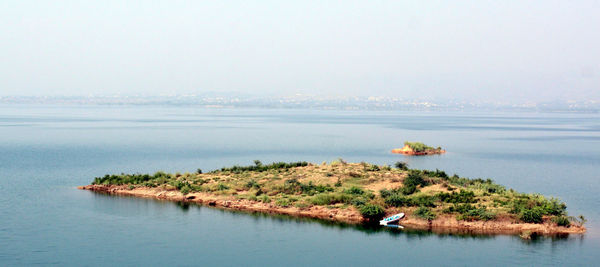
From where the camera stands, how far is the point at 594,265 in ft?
129

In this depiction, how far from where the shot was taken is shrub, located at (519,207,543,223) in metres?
47.7

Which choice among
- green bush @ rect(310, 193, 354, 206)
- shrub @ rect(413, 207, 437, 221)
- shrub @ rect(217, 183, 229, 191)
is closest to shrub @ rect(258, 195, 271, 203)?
green bush @ rect(310, 193, 354, 206)

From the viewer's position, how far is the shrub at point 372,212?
50438 mm

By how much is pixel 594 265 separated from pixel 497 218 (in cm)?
968

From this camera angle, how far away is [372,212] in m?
50.4

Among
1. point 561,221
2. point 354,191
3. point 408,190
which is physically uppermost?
point 408,190

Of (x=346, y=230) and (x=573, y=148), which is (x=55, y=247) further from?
(x=573, y=148)

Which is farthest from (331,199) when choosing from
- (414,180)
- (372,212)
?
(414,180)

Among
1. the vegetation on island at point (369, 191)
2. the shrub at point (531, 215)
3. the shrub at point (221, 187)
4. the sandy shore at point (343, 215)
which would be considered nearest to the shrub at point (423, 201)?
the vegetation on island at point (369, 191)

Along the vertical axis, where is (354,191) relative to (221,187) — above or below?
above

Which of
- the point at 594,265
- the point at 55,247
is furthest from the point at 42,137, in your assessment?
the point at 594,265

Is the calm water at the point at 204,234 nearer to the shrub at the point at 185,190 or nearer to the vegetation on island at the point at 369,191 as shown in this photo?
the shrub at the point at 185,190

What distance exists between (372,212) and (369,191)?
5261 millimetres

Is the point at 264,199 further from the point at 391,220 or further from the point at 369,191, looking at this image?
the point at 391,220
